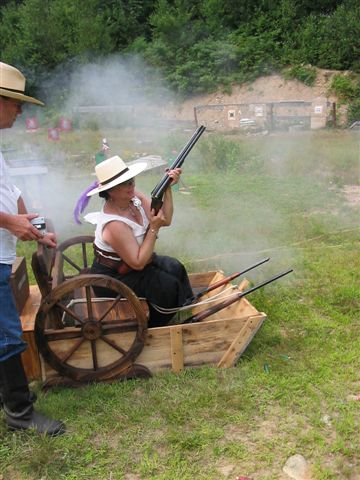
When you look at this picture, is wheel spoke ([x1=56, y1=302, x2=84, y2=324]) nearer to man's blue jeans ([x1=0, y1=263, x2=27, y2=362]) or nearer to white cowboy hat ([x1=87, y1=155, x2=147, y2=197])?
man's blue jeans ([x1=0, y1=263, x2=27, y2=362])

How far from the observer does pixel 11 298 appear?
2.32 m

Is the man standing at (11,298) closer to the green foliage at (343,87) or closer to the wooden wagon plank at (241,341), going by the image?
the wooden wagon plank at (241,341)

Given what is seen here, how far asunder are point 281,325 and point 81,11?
1436 centimetres

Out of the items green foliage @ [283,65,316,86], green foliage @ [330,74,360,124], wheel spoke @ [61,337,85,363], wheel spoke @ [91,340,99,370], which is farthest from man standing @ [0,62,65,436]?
green foliage @ [283,65,316,86]

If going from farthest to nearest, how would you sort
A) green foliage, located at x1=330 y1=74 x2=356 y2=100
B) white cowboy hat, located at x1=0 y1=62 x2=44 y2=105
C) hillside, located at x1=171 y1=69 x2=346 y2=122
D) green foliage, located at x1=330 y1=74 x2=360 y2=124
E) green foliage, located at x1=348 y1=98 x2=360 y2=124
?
1. hillside, located at x1=171 y1=69 x2=346 y2=122
2. green foliage, located at x1=330 y1=74 x2=356 y2=100
3. green foliage, located at x1=330 y1=74 x2=360 y2=124
4. green foliage, located at x1=348 y1=98 x2=360 y2=124
5. white cowboy hat, located at x1=0 y1=62 x2=44 y2=105

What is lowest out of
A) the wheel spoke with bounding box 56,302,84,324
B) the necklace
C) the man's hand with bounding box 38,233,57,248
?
the wheel spoke with bounding box 56,302,84,324

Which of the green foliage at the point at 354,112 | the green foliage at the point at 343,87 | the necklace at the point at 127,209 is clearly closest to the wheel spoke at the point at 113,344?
the necklace at the point at 127,209

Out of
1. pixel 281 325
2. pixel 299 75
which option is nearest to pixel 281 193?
pixel 281 325

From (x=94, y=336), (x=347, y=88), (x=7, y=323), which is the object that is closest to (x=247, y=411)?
(x=94, y=336)

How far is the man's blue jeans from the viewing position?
7.42 feet

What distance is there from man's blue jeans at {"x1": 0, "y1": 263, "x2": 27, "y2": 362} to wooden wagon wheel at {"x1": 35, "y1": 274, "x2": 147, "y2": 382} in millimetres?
311

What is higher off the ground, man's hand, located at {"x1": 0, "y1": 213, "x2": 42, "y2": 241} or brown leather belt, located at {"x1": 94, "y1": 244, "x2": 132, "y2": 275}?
man's hand, located at {"x1": 0, "y1": 213, "x2": 42, "y2": 241}

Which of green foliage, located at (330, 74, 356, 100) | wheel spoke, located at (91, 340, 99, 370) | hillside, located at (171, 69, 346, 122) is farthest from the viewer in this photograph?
hillside, located at (171, 69, 346, 122)

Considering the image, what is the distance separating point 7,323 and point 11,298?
4.8 inches
